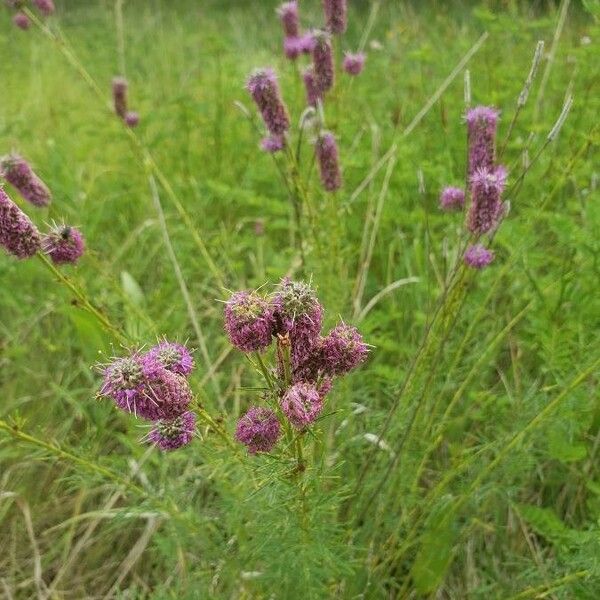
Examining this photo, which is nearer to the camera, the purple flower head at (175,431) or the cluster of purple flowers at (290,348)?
the cluster of purple flowers at (290,348)

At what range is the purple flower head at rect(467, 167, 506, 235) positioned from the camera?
A: 1507 mm

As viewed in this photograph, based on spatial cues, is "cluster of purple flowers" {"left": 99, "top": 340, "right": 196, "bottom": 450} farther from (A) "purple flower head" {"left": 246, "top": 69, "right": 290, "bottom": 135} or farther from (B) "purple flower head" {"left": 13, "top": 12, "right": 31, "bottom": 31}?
(B) "purple flower head" {"left": 13, "top": 12, "right": 31, "bottom": 31}

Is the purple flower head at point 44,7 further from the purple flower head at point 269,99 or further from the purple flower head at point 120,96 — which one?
the purple flower head at point 269,99

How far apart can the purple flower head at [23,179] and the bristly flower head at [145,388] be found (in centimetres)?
90

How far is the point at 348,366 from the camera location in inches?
44.8

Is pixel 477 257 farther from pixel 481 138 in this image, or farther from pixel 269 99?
pixel 269 99

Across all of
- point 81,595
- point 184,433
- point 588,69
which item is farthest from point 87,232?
point 588,69

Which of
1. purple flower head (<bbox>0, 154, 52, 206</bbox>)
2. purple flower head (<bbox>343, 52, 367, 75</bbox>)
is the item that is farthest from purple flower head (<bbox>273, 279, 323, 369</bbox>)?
purple flower head (<bbox>343, 52, 367, 75</bbox>)

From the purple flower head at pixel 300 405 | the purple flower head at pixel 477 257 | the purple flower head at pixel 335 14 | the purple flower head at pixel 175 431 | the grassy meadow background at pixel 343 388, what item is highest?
the purple flower head at pixel 335 14

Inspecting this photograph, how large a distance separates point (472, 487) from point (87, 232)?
1981 mm

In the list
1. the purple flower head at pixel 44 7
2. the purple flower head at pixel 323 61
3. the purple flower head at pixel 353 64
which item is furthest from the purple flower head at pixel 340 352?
the purple flower head at pixel 44 7

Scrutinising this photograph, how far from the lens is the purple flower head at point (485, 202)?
4.94 feet

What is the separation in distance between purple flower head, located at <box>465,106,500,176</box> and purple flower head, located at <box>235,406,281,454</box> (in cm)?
82

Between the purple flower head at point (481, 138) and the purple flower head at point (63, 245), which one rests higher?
the purple flower head at point (481, 138)
